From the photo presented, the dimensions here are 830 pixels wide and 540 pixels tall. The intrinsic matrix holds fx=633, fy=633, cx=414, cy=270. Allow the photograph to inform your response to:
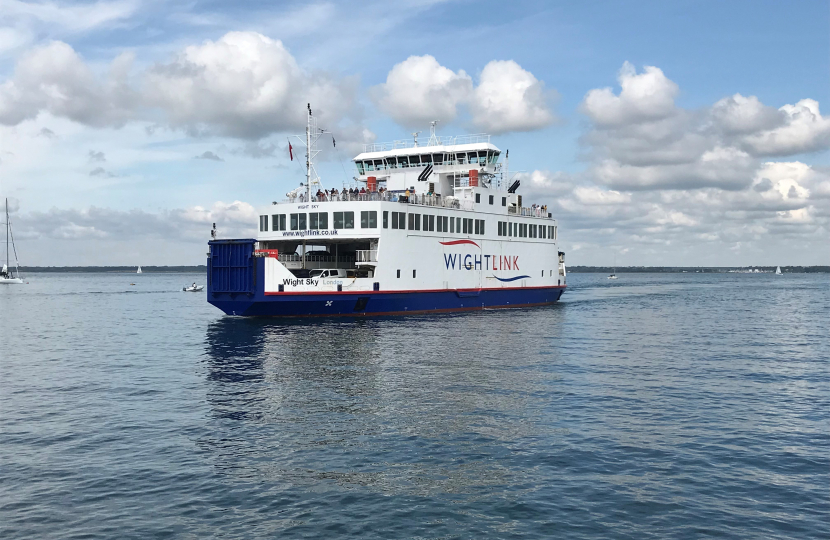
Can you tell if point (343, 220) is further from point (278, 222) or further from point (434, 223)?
point (434, 223)

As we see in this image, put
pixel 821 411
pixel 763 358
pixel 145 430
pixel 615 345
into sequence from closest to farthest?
pixel 145 430 < pixel 821 411 < pixel 763 358 < pixel 615 345

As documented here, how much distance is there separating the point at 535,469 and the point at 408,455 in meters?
2.87

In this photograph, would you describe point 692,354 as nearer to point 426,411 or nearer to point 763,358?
point 763,358

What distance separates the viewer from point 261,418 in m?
Result: 17.8

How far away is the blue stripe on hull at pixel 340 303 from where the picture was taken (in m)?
41.3

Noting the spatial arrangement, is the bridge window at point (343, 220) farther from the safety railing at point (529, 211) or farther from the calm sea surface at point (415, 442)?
the safety railing at point (529, 211)

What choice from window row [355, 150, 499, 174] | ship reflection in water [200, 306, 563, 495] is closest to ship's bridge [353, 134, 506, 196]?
window row [355, 150, 499, 174]

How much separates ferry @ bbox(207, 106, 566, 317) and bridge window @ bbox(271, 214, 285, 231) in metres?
0.08

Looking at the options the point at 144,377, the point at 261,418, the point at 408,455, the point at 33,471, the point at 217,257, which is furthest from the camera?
the point at 217,257

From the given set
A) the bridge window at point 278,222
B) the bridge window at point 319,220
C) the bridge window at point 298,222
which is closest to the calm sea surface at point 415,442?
the bridge window at point 319,220

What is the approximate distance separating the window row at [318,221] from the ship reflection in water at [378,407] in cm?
1006

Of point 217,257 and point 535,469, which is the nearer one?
point 535,469

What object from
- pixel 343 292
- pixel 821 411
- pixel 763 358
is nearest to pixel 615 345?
pixel 763 358

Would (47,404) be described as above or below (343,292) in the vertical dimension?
below
